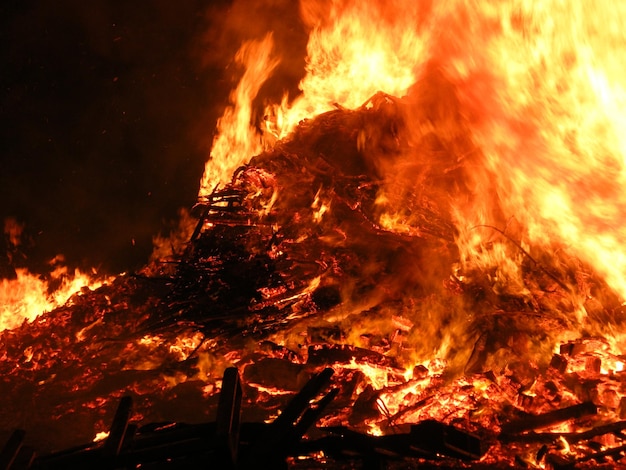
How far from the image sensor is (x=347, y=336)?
22.0 ft

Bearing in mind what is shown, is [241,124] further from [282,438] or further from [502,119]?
[282,438]

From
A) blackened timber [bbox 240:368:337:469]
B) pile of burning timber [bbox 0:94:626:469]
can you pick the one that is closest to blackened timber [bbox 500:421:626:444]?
pile of burning timber [bbox 0:94:626:469]

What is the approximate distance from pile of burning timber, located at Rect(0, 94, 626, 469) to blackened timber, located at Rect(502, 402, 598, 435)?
0.06 ft

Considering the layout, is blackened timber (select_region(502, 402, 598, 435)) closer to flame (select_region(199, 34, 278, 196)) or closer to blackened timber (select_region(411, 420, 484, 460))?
blackened timber (select_region(411, 420, 484, 460))

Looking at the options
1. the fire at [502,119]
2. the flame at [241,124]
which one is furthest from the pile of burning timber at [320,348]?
the flame at [241,124]

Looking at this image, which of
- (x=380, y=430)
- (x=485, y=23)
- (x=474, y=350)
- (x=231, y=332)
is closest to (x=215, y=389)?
(x=231, y=332)

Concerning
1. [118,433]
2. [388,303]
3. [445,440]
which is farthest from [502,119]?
[118,433]

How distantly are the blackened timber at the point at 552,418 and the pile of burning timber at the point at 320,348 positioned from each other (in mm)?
19

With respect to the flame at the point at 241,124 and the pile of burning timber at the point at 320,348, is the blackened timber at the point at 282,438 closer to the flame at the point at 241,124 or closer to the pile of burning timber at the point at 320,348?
the pile of burning timber at the point at 320,348

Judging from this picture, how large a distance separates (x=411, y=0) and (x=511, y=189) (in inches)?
155

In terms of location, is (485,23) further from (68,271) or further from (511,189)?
(68,271)

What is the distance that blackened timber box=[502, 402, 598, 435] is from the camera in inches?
186

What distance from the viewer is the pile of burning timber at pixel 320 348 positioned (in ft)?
14.0

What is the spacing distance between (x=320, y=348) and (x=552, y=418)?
3.04 m
